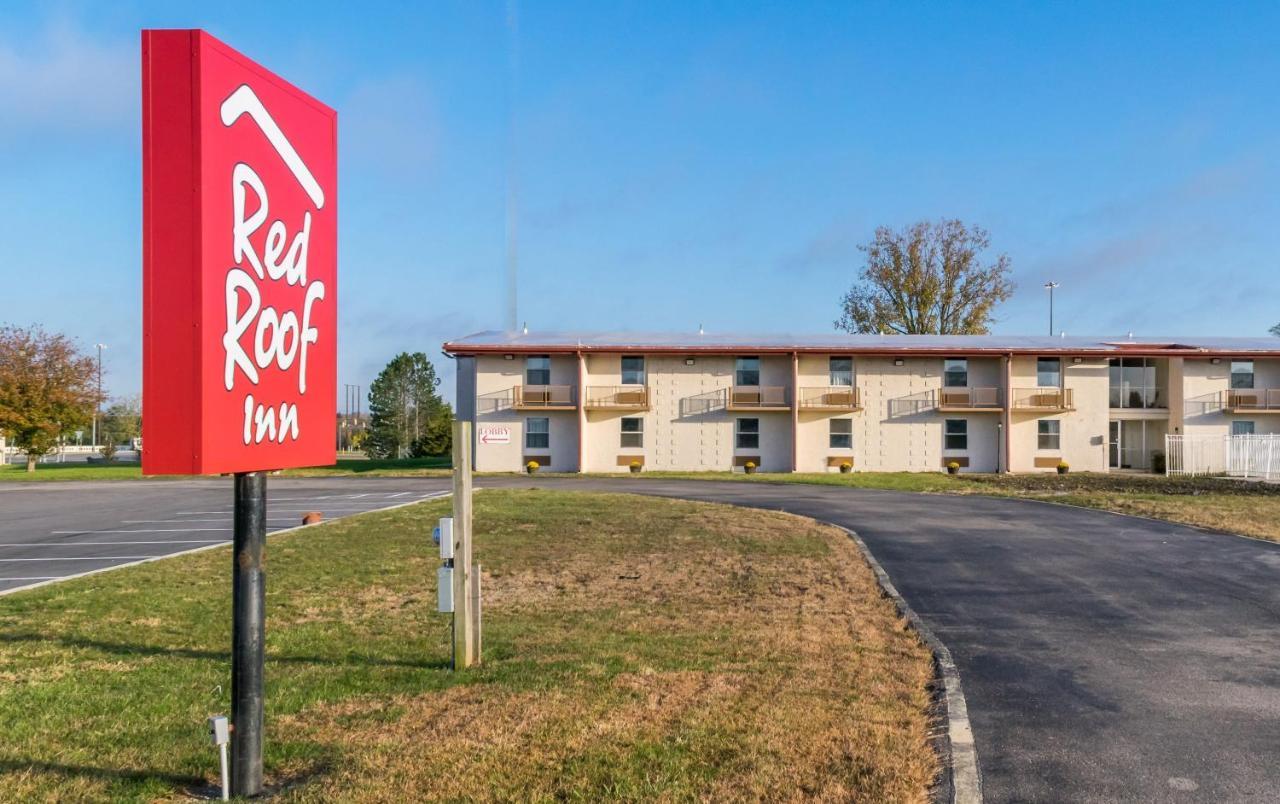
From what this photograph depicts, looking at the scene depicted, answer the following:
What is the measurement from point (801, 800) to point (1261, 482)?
32.9 metres

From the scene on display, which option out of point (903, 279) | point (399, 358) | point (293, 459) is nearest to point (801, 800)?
point (293, 459)

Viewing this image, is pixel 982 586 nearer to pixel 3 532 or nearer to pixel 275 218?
pixel 275 218

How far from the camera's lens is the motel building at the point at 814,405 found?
41844 millimetres

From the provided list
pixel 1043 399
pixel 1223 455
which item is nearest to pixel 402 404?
pixel 1043 399

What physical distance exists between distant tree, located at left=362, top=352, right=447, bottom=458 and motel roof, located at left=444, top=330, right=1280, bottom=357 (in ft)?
77.9

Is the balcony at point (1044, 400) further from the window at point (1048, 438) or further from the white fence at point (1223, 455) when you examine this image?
the white fence at point (1223, 455)

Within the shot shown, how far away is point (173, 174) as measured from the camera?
12.6 feet

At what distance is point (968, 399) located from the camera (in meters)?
42.2

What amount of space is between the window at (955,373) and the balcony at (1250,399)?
1169 cm

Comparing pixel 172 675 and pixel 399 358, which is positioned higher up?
pixel 399 358

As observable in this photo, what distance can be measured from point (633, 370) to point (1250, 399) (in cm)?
2797

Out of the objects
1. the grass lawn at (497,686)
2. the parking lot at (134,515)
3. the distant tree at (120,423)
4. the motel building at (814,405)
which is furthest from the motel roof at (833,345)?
the distant tree at (120,423)

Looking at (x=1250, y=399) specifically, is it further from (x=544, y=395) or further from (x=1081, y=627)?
(x=1081, y=627)

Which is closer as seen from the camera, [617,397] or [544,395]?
[617,397]
